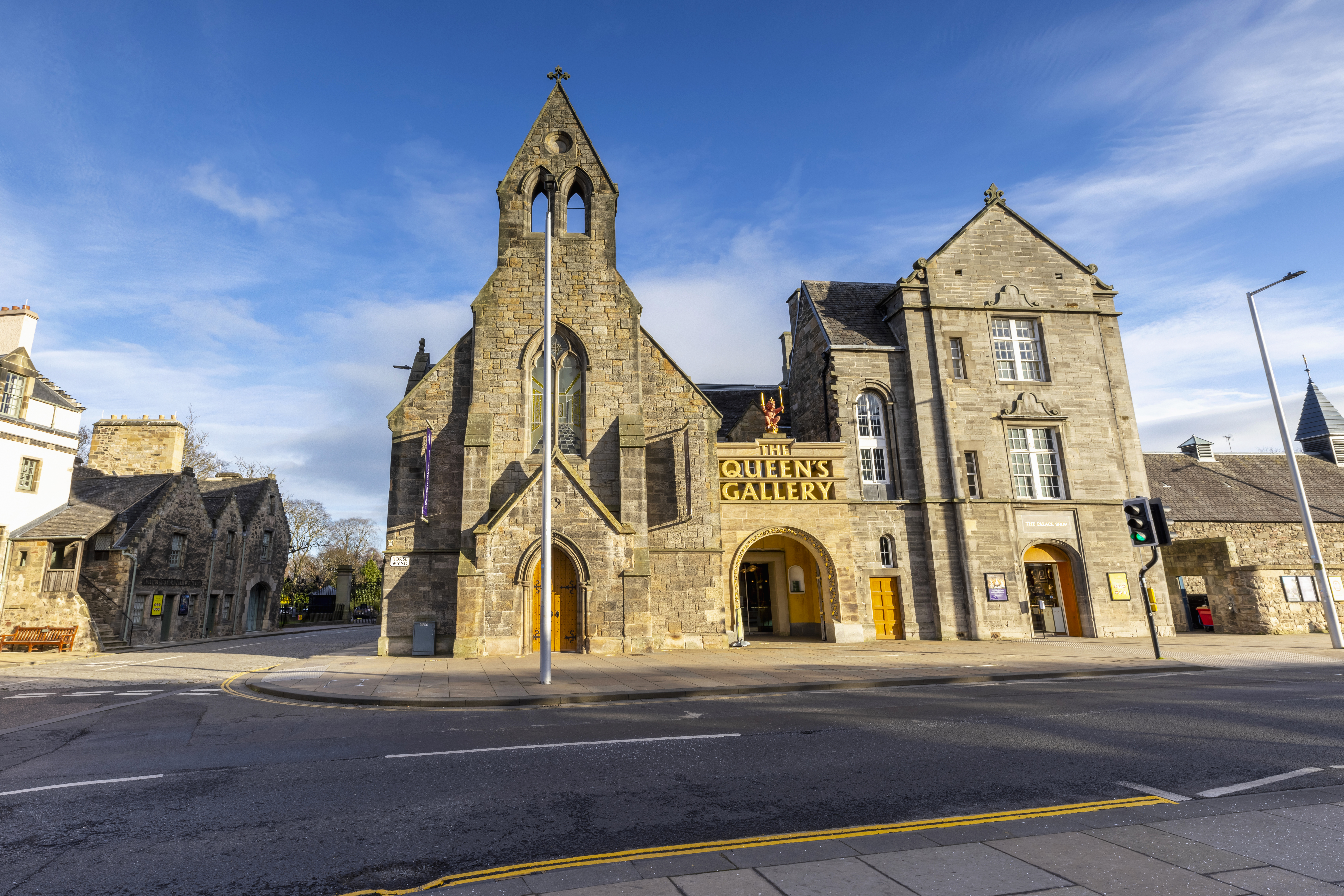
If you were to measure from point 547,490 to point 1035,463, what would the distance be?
64.9 feet

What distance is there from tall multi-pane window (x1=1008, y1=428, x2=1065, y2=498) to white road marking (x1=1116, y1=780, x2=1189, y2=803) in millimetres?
20600

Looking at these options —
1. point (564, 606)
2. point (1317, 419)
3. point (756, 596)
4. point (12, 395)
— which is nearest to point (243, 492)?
point (12, 395)

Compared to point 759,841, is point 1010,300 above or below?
above

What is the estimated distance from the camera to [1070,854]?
4.33 metres

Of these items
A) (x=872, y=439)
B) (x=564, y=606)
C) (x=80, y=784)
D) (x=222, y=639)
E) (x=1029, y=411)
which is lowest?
(x=80, y=784)

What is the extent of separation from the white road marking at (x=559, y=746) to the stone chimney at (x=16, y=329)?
30.1 m

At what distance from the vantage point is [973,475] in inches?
969

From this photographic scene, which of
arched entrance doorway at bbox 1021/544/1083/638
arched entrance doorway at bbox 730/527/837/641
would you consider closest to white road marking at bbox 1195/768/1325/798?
arched entrance doorway at bbox 730/527/837/641

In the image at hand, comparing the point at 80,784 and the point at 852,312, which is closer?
the point at 80,784

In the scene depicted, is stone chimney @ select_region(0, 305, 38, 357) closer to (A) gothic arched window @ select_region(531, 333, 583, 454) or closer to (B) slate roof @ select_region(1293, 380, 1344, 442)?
(A) gothic arched window @ select_region(531, 333, 583, 454)

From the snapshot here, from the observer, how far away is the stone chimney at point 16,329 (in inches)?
1046

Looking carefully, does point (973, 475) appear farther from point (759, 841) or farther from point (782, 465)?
point (759, 841)

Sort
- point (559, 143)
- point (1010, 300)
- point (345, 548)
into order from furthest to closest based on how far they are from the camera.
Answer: point (345, 548) < point (1010, 300) < point (559, 143)

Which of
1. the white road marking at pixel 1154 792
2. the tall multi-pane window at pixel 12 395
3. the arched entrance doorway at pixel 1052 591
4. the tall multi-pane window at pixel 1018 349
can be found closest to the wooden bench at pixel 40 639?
the tall multi-pane window at pixel 12 395
